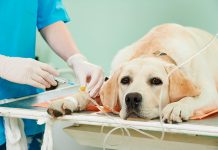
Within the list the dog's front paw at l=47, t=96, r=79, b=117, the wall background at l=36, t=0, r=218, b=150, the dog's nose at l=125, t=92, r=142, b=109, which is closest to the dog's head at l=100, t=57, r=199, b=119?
the dog's nose at l=125, t=92, r=142, b=109

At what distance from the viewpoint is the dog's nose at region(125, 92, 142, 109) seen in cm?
109

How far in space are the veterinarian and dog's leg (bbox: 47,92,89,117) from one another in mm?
76

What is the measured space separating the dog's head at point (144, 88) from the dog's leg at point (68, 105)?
0.22 feet

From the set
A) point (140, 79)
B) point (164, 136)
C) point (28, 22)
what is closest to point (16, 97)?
point (28, 22)

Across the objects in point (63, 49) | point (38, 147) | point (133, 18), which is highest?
point (133, 18)

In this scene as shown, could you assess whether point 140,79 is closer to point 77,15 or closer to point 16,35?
point 16,35

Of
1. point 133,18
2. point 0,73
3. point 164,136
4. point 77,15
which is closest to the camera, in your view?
point 164,136

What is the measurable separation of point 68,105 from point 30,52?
0.31 meters

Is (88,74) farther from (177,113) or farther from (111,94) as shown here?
(177,113)

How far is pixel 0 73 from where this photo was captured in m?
1.14

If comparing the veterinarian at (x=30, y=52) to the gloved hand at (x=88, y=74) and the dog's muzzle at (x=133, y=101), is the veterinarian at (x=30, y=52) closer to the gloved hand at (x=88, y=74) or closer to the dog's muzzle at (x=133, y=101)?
the gloved hand at (x=88, y=74)

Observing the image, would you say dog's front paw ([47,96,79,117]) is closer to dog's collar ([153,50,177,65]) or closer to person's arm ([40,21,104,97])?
person's arm ([40,21,104,97])

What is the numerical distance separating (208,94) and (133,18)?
1.26m

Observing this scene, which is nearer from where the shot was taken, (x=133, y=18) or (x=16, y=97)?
(x=16, y=97)
